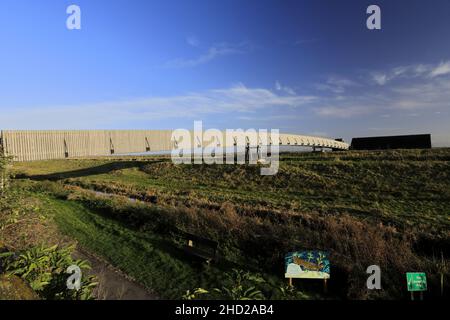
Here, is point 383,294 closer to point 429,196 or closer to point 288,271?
point 288,271

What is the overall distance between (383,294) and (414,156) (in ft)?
92.9

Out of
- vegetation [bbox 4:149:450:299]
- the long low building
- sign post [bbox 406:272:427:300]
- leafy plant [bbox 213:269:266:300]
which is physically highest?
the long low building

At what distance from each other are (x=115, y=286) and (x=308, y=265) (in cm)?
539

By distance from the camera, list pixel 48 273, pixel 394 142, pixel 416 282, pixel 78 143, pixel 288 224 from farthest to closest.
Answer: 1. pixel 394 142
2. pixel 288 224
3. pixel 78 143
4. pixel 48 273
5. pixel 416 282

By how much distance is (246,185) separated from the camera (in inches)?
1130

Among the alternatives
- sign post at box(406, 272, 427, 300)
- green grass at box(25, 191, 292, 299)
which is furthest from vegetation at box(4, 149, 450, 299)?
sign post at box(406, 272, 427, 300)

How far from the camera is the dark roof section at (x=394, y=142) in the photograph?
48.8 metres

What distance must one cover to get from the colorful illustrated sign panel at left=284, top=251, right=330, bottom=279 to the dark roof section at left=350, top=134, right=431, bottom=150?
1975 inches

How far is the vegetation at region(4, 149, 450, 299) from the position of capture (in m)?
8.65

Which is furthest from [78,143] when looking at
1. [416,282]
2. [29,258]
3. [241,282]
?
[416,282]

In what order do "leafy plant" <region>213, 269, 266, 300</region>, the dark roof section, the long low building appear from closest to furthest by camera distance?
"leafy plant" <region>213, 269, 266, 300</region> → the long low building → the dark roof section

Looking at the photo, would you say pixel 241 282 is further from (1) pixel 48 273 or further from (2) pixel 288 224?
(2) pixel 288 224

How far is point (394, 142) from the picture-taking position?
5238 cm

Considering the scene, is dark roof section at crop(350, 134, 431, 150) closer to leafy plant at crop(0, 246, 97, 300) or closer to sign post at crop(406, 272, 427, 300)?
sign post at crop(406, 272, 427, 300)
